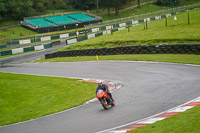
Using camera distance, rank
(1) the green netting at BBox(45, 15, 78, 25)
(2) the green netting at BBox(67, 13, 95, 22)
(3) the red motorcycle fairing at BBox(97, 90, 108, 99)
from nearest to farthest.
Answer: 1. (3) the red motorcycle fairing at BBox(97, 90, 108, 99)
2. (1) the green netting at BBox(45, 15, 78, 25)
3. (2) the green netting at BBox(67, 13, 95, 22)

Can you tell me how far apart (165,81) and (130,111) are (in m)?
5.48

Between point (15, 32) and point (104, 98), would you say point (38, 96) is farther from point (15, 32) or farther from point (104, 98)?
point (15, 32)

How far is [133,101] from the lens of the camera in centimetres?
1447

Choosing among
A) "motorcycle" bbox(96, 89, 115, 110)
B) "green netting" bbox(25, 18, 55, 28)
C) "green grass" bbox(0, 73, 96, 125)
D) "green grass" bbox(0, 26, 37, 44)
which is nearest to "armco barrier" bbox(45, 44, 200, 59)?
"green grass" bbox(0, 73, 96, 125)

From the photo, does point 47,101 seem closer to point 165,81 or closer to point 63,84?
point 63,84

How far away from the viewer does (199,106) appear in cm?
1154

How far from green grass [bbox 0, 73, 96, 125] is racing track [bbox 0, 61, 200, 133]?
4.04 ft

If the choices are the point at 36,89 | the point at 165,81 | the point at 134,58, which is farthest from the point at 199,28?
the point at 36,89

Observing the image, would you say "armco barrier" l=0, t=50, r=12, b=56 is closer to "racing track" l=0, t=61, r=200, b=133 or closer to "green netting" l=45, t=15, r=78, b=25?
"green netting" l=45, t=15, r=78, b=25

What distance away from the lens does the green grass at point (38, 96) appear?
15.5 meters

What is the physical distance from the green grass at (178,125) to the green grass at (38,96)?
634 centimetres

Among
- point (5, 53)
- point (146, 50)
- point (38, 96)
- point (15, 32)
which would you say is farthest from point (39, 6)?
point (38, 96)

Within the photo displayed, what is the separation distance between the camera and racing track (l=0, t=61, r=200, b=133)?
39.4 feet

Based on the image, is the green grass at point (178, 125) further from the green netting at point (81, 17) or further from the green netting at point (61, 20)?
the green netting at point (81, 17)
